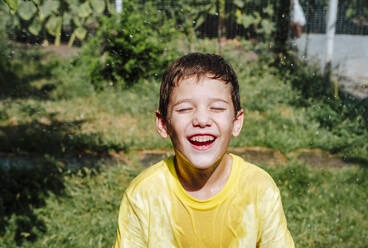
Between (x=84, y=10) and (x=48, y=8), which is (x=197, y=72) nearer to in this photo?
(x=84, y=10)

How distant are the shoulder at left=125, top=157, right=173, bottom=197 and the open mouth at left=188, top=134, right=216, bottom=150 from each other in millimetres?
270

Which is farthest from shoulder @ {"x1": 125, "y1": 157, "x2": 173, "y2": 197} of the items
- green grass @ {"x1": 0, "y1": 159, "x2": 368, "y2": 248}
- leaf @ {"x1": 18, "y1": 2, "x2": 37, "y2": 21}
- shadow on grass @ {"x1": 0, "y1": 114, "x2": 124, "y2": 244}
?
leaf @ {"x1": 18, "y1": 2, "x2": 37, "y2": 21}

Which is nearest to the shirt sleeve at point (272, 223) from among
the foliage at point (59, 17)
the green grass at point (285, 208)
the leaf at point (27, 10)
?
the green grass at point (285, 208)

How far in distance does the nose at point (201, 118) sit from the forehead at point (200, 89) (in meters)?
0.06

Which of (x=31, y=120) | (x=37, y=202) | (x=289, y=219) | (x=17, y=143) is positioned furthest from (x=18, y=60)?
(x=289, y=219)

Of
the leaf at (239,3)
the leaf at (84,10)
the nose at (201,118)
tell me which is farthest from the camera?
the leaf at (239,3)

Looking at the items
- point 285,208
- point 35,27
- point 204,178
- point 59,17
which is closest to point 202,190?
point 204,178

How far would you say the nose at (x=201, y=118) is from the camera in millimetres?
1632

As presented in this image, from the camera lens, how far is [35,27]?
8.00m

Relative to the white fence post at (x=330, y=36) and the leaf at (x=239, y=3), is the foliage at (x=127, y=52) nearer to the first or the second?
the leaf at (x=239, y=3)

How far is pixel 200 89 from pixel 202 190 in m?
0.48

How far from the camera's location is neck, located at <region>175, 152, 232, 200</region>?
5.96 feet

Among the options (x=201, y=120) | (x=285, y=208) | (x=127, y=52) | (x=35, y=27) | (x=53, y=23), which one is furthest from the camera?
(x=35, y=27)

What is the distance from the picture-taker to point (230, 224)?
69.6 inches
